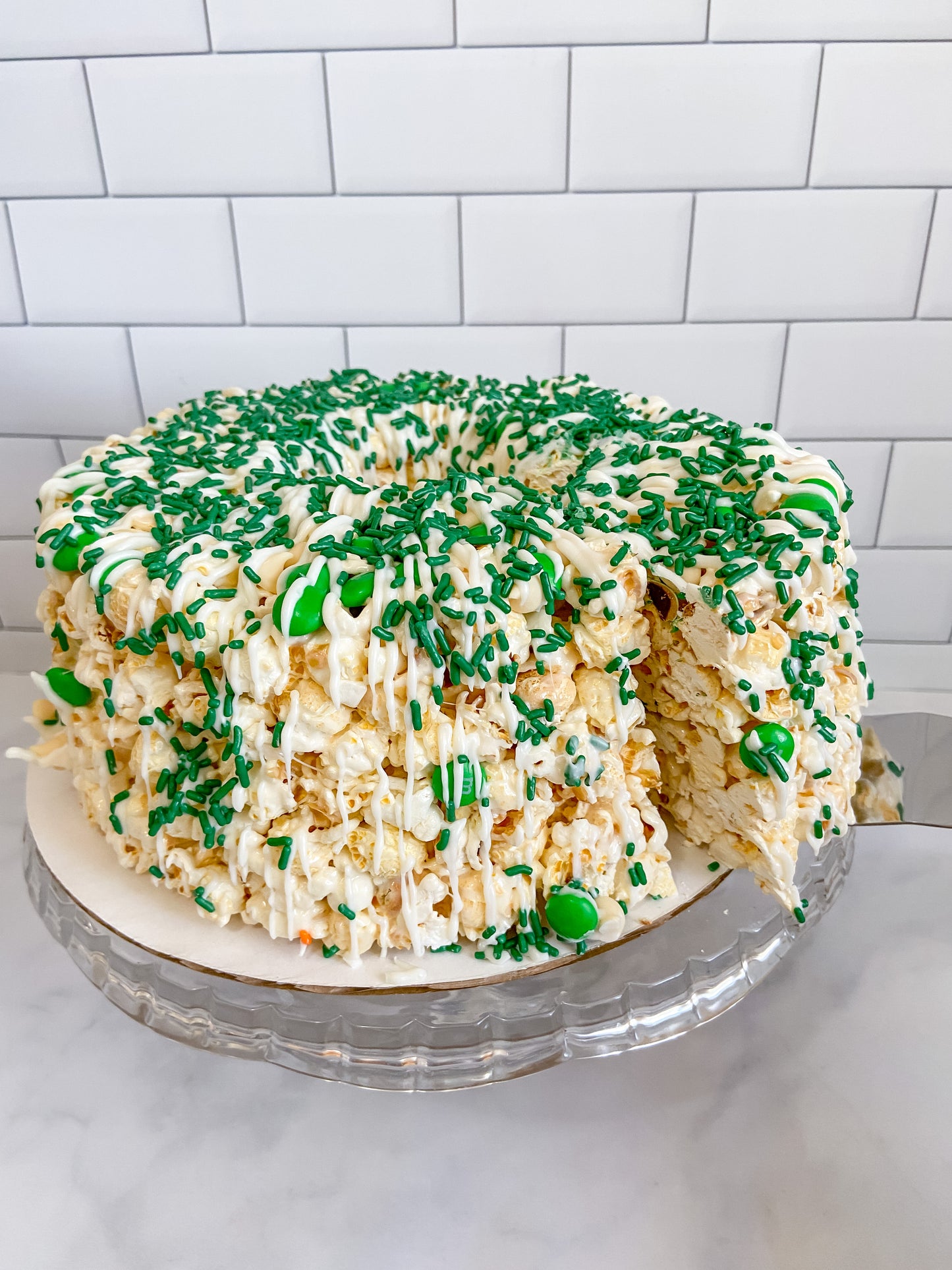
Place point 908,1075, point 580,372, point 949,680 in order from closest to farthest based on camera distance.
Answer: point 908,1075 → point 580,372 → point 949,680

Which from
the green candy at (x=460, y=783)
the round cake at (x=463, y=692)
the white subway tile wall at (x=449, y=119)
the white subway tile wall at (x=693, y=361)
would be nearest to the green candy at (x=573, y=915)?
the round cake at (x=463, y=692)

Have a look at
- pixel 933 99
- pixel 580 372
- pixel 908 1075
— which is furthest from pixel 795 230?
pixel 908 1075

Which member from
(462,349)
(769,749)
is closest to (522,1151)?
(769,749)

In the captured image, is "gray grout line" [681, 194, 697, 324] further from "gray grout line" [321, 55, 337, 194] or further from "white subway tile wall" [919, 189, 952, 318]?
"gray grout line" [321, 55, 337, 194]

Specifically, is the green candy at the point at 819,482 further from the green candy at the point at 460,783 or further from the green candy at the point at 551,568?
the green candy at the point at 460,783

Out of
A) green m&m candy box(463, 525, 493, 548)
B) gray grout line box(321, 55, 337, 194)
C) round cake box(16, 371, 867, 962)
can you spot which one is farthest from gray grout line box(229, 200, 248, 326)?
green m&m candy box(463, 525, 493, 548)

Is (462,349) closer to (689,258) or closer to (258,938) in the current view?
(689,258)

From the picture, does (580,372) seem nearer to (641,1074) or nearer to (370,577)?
(370,577)
